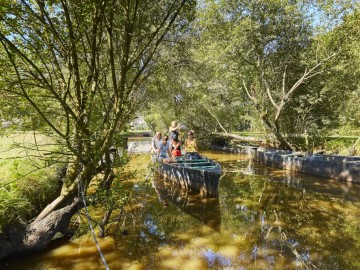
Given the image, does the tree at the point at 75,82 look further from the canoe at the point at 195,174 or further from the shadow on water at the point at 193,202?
the canoe at the point at 195,174

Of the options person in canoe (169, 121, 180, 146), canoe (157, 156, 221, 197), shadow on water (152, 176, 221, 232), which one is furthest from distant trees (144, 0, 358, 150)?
shadow on water (152, 176, 221, 232)

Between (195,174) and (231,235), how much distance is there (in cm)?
384

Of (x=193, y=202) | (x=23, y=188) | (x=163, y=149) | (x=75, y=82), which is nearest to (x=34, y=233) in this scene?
(x=23, y=188)

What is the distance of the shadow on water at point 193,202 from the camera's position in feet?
26.4

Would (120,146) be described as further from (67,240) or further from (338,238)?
(338,238)

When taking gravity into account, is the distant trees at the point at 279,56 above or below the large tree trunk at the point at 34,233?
above

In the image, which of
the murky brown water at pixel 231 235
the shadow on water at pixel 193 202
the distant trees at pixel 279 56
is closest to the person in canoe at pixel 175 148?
the shadow on water at pixel 193 202

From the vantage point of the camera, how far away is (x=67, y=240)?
6504 mm

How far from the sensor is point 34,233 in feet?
18.9

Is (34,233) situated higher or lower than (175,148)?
lower

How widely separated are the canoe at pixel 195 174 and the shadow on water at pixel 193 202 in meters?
0.26

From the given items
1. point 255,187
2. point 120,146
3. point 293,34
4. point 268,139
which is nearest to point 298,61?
point 293,34

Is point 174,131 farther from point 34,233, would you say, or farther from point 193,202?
point 34,233

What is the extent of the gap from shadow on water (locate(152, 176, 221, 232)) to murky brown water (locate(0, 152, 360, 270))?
3 centimetres
